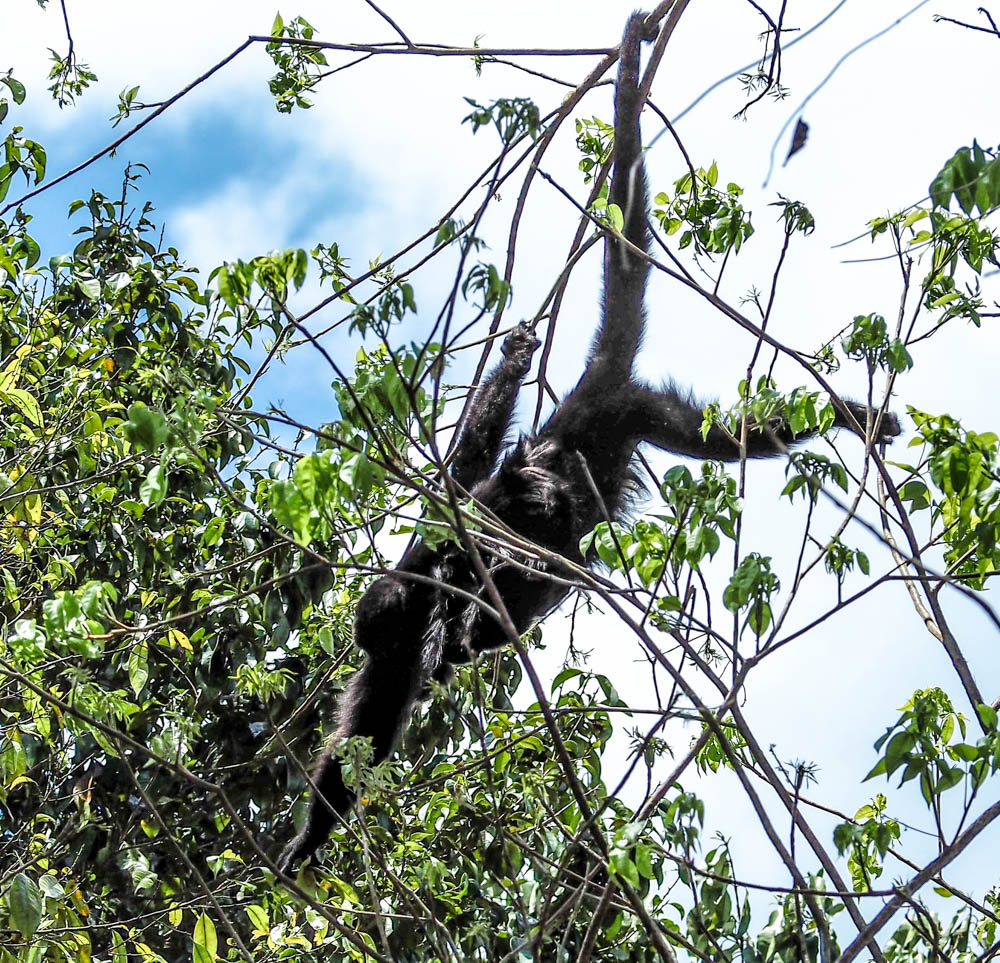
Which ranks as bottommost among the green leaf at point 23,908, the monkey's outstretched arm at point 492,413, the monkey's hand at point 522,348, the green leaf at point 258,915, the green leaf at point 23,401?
the green leaf at point 23,908

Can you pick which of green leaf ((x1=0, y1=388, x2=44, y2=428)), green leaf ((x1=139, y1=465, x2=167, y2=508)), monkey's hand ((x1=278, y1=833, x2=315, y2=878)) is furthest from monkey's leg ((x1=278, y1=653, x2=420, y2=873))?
green leaf ((x1=139, y1=465, x2=167, y2=508))

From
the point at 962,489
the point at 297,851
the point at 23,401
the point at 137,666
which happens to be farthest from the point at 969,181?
the point at 297,851

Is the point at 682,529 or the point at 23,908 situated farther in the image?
the point at 23,908

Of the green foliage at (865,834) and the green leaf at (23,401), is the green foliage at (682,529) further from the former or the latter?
the green leaf at (23,401)

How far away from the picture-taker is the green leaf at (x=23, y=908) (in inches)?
150

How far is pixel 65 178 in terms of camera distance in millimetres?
3561

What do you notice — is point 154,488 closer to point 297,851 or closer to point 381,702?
point 297,851

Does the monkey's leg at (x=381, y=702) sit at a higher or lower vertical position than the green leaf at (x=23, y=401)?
lower

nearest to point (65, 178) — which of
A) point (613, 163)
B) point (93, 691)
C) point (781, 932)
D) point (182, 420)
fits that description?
point (182, 420)

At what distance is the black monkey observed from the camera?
5090 mm

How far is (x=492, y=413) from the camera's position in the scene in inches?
199

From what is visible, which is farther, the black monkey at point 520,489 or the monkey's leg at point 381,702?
the monkey's leg at point 381,702

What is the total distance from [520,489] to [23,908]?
2.59 metres

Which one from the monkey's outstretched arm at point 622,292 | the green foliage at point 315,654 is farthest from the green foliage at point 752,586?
the monkey's outstretched arm at point 622,292
